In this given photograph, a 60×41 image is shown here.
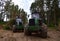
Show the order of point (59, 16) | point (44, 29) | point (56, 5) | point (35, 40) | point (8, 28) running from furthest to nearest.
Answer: point (59, 16) < point (56, 5) < point (8, 28) < point (44, 29) < point (35, 40)

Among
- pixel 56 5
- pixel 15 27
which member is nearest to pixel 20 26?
pixel 15 27

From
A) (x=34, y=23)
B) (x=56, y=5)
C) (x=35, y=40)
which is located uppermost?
(x=56, y=5)

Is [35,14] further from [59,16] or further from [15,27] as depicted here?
[59,16]

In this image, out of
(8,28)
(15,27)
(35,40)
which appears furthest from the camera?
(8,28)

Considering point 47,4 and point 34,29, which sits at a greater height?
point 47,4

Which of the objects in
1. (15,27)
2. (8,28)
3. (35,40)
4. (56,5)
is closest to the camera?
(35,40)

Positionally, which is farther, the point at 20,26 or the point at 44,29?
the point at 20,26

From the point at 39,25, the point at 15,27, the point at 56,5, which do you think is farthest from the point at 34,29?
the point at 56,5

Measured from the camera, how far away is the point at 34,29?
16.8m

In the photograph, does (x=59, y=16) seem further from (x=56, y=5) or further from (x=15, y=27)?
(x=15, y=27)

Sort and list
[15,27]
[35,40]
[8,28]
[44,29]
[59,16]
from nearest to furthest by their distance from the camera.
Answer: [35,40]
[44,29]
[15,27]
[8,28]
[59,16]

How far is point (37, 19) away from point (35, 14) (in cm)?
48

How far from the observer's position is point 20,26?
23891 mm

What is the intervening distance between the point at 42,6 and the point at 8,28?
21.6 m
